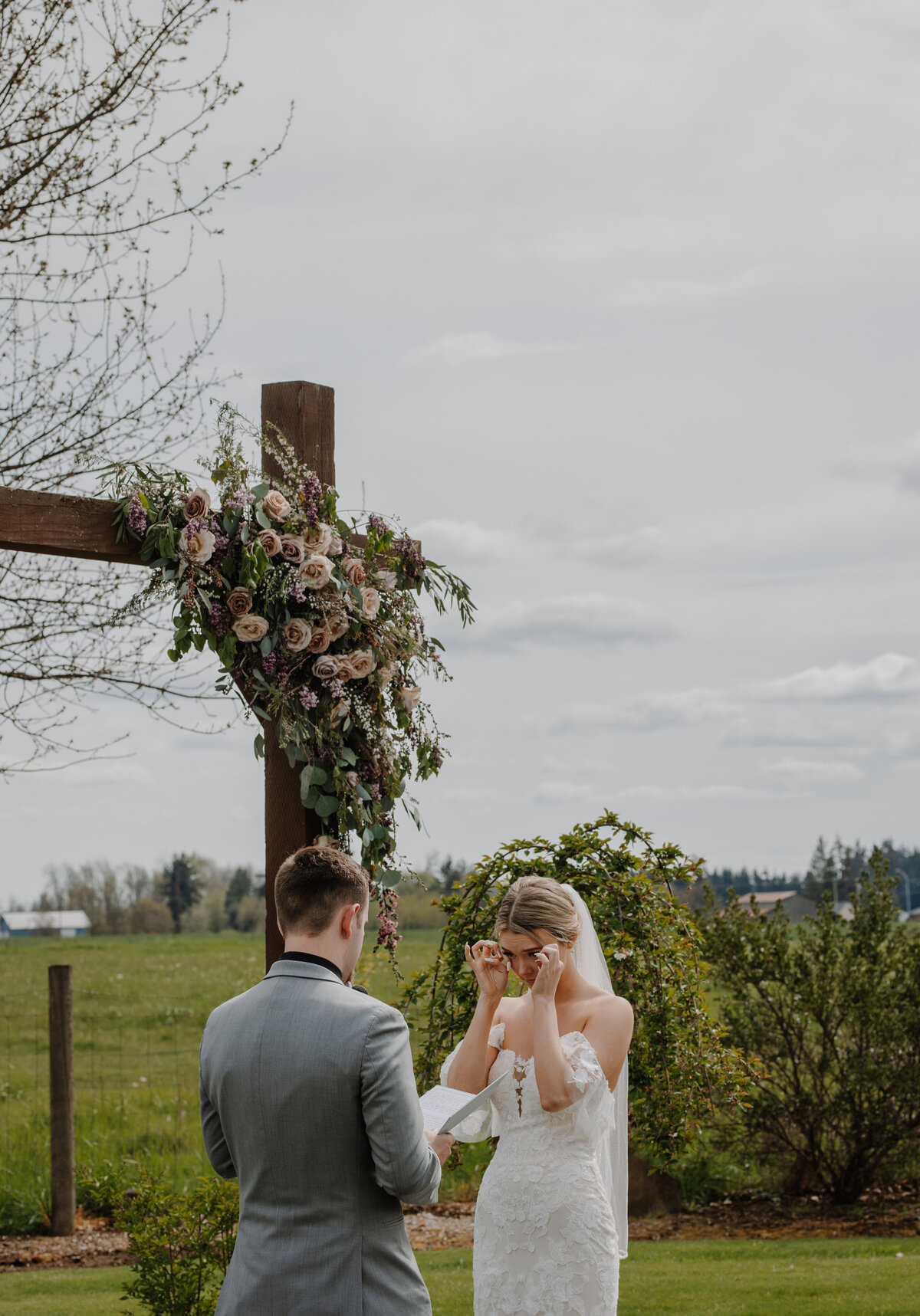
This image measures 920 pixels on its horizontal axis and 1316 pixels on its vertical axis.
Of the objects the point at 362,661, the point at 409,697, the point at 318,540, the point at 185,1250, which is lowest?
the point at 185,1250

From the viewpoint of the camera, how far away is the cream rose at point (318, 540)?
177 inches

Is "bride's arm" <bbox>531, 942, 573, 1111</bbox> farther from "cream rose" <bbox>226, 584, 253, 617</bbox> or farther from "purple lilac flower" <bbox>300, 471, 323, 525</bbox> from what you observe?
"purple lilac flower" <bbox>300, 471, 323, 525</bbox>

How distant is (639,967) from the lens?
17.4ft

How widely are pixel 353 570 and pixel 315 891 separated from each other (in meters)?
1.80

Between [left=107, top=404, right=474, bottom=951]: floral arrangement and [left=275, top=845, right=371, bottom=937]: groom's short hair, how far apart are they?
1.32m

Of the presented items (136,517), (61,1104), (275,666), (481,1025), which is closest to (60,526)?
(136,517)

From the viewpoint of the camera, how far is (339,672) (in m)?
4.45

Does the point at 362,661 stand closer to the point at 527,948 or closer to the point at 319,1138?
the point at 527,948

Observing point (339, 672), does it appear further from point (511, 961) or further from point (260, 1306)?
point (260, 1306)

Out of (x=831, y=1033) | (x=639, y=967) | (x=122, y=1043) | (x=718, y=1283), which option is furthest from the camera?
(x=122, y=1043)

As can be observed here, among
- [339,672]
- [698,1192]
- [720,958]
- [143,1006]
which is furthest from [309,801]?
[143,1006]

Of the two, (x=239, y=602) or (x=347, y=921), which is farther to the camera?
(x=239, y=602)

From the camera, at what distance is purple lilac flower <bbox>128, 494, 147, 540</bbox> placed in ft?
14.1

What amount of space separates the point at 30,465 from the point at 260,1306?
4.87 meters
